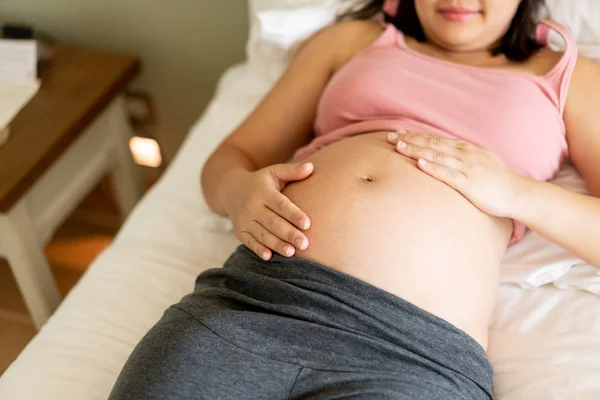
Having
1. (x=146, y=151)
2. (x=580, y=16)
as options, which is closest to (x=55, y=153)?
(x=146, y=151)

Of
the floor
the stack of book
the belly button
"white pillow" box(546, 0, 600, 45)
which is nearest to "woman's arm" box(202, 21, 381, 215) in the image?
the belly button

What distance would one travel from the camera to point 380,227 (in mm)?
797

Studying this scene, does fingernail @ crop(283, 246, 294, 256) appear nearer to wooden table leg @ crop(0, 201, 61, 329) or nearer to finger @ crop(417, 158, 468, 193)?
finger @ crop(417, 158, 468, 193)

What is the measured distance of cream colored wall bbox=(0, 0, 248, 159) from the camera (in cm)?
153

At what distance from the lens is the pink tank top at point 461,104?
3.02 ft

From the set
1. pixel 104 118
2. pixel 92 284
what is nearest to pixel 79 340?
pixel 92 284

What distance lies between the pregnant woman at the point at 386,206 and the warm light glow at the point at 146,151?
88 centimetres

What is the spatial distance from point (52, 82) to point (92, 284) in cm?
65

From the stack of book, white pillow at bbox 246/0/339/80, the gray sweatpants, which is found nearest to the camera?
the gray sweatpants

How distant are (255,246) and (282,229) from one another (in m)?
0.05

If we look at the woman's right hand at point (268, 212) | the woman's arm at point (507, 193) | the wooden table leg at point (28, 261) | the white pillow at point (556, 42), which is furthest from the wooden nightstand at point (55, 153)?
the woman's arm at point (507, 193)

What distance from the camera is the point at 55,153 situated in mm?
1243

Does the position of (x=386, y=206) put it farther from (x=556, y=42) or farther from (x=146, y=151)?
(x=146, y=151)

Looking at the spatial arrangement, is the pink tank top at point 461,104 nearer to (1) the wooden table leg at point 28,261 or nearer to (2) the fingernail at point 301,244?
(2) the fingernail at point 301,244
